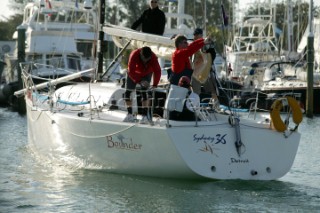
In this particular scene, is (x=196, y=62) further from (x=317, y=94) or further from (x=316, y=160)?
(x=317, y=94)

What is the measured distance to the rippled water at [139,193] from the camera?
1290cm

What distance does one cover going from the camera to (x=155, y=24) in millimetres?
16750

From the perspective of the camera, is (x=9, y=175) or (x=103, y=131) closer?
(x=103, y=131)

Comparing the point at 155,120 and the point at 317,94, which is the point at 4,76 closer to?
the point at 317,94

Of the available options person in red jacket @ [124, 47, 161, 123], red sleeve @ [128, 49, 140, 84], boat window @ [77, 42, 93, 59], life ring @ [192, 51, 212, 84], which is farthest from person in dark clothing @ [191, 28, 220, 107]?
boat window @ [77, 42, 93, 59]

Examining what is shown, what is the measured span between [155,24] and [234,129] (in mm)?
3542

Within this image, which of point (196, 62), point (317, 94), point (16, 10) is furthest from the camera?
point (16, 10)

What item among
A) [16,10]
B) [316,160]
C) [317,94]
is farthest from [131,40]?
[16,10]

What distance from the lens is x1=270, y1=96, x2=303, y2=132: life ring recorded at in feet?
47.0

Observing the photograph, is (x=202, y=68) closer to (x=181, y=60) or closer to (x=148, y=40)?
(x=181, y=60)

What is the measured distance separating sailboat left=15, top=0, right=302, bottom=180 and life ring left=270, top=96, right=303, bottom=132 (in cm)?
2

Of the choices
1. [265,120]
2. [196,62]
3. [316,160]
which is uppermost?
[196,62]

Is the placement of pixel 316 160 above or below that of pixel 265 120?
below

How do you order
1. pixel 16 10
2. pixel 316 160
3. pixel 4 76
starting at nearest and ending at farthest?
pixel 316 160 → pixel 4 76 → pixel 16 10
